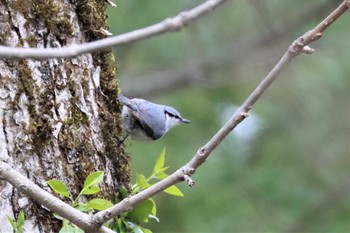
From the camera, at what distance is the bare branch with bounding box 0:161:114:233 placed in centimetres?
157

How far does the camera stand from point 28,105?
1.71 m

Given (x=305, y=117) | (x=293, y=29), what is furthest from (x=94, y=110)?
(x=305, y=117)

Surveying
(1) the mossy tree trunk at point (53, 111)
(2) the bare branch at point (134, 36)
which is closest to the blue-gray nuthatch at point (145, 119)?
(1) the mossy tree trunk at point (53, 111)

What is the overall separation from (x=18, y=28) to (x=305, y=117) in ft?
10.6

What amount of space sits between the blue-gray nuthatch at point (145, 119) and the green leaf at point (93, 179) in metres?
0.62

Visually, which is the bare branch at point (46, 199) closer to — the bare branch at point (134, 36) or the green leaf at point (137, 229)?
the green leaf at point (137, 229)

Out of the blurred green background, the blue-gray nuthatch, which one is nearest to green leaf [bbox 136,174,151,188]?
the blue-gray nuthatch

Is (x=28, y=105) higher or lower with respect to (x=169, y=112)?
higher

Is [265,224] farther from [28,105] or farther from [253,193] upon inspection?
[28,105]

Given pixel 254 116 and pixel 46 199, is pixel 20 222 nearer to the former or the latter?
pixel 46 199

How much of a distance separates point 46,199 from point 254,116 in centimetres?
326

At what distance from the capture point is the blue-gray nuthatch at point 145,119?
7.80 feet

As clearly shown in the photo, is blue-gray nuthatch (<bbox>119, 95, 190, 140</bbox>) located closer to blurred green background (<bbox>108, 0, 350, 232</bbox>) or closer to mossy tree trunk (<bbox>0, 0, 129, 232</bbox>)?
mossy tree trunk (<bbox>0, 0, 129, 232</bbox>)

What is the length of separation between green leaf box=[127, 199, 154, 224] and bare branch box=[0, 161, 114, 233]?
0.18 metres
